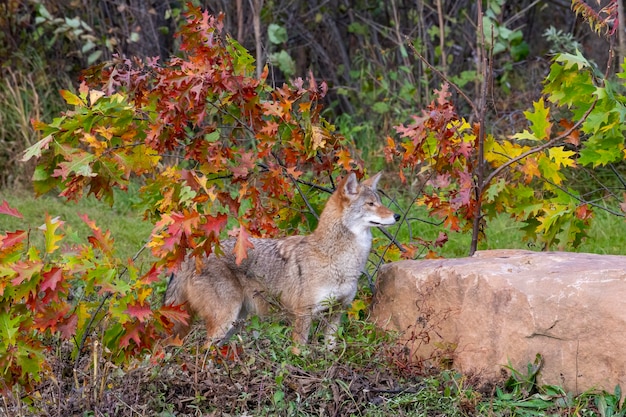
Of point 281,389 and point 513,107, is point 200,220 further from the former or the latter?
point 513,107

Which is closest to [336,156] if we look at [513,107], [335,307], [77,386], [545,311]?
[335,307]

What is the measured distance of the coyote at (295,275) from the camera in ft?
19.0

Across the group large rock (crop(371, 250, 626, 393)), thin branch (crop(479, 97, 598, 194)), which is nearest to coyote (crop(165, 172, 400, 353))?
large rock (crop(371, 250, 626, 393))

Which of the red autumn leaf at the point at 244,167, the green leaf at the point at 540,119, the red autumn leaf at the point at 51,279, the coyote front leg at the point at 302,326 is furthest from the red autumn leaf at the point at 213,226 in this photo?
the green leaf at the point at 540,119

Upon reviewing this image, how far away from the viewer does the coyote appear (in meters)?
5.80

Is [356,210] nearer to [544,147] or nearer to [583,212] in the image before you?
[544,147]

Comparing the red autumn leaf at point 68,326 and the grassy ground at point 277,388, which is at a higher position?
the red autumn leaf at point 68,326

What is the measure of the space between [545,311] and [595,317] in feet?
0.88

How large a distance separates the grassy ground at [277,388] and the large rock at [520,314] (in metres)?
0.12

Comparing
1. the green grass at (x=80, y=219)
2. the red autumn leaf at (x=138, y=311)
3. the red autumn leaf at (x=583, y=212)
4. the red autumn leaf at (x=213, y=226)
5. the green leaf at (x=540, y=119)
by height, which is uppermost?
the green leaf at (x=540, y=119)

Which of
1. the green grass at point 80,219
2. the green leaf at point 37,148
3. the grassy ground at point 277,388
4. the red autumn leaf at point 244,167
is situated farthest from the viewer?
the green grass at point 80,219

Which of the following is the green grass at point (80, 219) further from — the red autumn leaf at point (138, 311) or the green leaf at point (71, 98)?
the red autumn leaf at point (138, 311)

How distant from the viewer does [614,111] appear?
5383mm

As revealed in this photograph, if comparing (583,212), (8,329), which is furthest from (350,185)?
(8,329)
